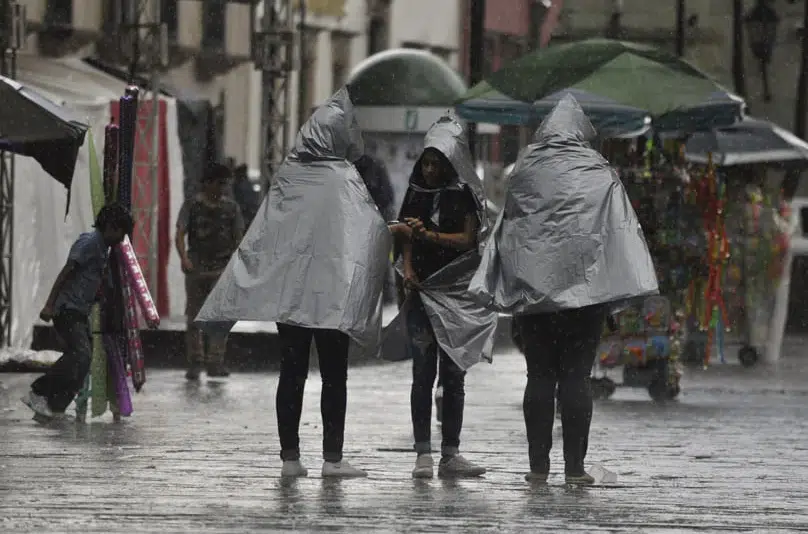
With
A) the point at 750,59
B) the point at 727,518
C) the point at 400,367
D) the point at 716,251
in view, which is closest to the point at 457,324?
the point at 727,518

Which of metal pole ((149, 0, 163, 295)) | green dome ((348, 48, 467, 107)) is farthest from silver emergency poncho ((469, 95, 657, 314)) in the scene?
green dome ((348, 48, 467, 107))

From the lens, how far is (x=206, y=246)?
20.8 m

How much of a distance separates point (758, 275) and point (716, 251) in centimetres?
376

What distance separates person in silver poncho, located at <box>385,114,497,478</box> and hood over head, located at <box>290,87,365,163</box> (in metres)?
0.47

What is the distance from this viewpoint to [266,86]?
28750 millimetres

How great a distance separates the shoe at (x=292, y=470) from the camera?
12.3 meters

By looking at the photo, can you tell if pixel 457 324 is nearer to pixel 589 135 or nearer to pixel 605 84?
pixel 589 135

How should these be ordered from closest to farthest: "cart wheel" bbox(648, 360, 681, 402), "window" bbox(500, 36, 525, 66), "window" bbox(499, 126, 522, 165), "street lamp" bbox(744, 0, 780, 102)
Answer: "cart wheel" bbox(648, 360, 681, 402)
"street lamp" bbox(744, 0, 780, 102)
"window" bbox(499, 126, 522, 165)
"window" bbox(500, 36, 525, 66)

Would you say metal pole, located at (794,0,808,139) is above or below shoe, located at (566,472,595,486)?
below

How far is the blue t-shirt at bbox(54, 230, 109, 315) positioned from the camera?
1603 centimetres

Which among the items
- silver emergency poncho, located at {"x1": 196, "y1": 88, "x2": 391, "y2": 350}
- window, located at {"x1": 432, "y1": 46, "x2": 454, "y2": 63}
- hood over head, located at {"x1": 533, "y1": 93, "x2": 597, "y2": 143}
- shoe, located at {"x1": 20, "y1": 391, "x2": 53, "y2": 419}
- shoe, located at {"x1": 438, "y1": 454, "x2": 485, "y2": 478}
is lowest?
window, located at {"x1": 432, "y1": 46, "x2": 454, "y2": 63}

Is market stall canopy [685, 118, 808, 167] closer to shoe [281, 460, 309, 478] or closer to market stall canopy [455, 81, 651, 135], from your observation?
market stall canopy [455, 81, 651, 135]

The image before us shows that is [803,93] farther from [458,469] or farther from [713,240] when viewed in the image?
[458,469]

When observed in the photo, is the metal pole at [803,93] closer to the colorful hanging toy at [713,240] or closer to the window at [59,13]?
the window at [59,13]
